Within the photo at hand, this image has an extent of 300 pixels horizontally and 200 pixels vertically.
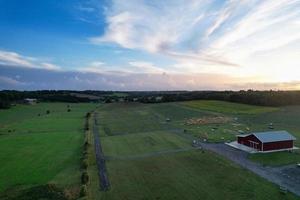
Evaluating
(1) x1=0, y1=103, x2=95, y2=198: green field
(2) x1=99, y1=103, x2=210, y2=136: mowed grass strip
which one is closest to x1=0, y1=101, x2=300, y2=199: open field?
(1) x1=0, y1=103, x2=95, y2=198: green field

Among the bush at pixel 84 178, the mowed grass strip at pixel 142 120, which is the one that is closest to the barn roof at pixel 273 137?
the bush at pixel 84 178

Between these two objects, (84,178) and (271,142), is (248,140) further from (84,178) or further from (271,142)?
(84,178)

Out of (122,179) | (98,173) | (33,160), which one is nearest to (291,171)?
(122,179)

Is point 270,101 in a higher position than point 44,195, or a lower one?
higher

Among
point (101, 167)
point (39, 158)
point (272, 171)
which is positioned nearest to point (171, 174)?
point (101, 167)

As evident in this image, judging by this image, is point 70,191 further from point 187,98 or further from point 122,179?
point 187,98

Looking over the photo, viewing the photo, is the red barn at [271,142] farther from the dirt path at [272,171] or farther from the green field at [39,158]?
the green field at [39,158]
